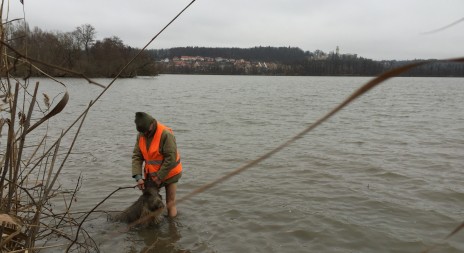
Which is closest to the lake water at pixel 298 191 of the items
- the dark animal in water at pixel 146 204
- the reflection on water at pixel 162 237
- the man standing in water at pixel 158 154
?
the reflection on water at pixel 162 237

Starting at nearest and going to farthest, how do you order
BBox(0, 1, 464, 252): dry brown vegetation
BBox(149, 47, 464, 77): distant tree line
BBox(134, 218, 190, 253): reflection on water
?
BBox(0, 1, 464, 252): dry brown vegetation < BBox(134, 218, 190, 253): reflection on water < BBox(149, 47, 464, 77): distant tree line

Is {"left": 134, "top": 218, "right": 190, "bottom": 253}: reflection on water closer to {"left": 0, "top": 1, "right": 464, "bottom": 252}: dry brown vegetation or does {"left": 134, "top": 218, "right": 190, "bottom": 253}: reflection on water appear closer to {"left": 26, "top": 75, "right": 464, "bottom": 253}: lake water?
{"left": 26, "top": 75, "right": 464, "bottom": 253}: lake water

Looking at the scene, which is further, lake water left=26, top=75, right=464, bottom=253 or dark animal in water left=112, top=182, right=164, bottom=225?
lake water left=26, top=75, right=464, bottom=253

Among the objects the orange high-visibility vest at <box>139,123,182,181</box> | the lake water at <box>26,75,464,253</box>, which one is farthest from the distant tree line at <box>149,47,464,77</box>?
the orange high-visibility vest at <box>139,123,182,181</box>

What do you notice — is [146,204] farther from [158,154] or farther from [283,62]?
[283,62]

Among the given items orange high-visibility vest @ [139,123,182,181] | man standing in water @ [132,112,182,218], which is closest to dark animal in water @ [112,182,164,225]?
man standing in water @ [132,112,182,218]

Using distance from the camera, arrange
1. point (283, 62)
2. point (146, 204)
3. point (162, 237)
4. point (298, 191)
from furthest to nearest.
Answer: point (283, 62) < point (298, 191) < point (162, 237) < point (146, 204)

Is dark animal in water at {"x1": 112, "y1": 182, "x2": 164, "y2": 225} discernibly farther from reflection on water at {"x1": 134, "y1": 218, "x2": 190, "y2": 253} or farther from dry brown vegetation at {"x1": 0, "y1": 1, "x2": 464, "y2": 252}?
dry brown vegetation at {"x1": 0, "y1": 1, "x2": 464, "y2": 252}

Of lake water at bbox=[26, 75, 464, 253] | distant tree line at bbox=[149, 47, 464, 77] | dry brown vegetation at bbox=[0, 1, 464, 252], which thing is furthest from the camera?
distant tree line at bbox=[149, 47, 464, 77]

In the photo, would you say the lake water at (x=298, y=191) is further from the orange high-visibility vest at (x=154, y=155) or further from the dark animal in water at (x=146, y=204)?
the orange high-visibility vest at (x=154, y=155)

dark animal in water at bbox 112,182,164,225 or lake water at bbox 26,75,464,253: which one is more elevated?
dark animal in water at bbox 112,182,164,225

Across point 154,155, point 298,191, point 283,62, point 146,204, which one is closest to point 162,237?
point 146,204

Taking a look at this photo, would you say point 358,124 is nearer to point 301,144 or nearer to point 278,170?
point 301,144

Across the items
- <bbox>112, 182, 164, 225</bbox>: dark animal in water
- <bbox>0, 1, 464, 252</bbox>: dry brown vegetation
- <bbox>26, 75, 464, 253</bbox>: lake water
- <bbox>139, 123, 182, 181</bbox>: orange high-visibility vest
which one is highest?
<bbox>0, 1, 464, 252</bbox>: dry brown vegetation
